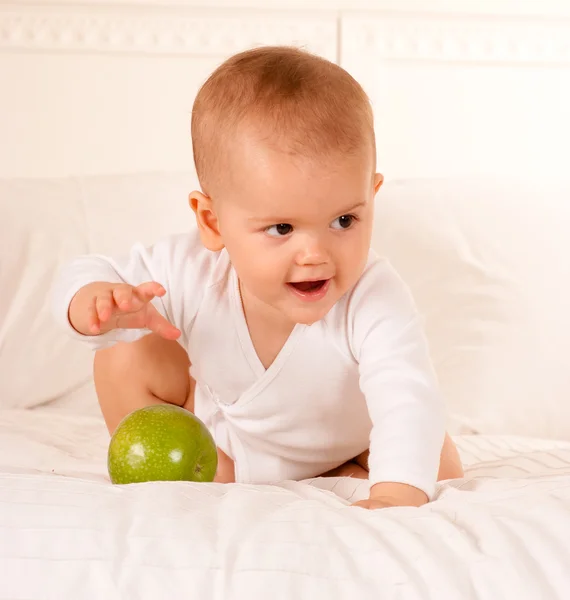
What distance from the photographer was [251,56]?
113 centimetres

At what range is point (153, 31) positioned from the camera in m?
2.33

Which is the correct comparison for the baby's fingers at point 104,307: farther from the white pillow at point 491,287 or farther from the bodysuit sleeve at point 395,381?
the white pillow at point 491,287

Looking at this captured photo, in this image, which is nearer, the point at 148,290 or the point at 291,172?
the point at 291,172

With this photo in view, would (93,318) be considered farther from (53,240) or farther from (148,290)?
(53,240)

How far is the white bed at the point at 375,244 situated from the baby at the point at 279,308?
0.31ft

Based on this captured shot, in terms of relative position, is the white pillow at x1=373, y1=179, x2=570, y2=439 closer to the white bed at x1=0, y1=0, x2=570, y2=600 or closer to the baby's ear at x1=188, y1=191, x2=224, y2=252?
the white bed at x1=0, y1=0, x2=570, y2=600

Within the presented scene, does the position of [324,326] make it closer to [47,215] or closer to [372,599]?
[372,599]

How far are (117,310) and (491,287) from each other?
0.82m

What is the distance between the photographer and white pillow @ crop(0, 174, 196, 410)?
1.72 meters

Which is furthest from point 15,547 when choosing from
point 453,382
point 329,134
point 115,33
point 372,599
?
point 115,33

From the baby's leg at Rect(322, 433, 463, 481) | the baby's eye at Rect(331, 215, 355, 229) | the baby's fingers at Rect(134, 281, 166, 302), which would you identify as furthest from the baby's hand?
the baby's leg at Rect(322, 433, 463, 481)

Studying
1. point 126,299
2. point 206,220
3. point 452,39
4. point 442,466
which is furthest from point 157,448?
point 452,39

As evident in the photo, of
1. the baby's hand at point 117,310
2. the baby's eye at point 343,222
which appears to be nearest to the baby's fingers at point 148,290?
the baby's hand at point 117,310

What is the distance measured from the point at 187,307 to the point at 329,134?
1.36 feet
